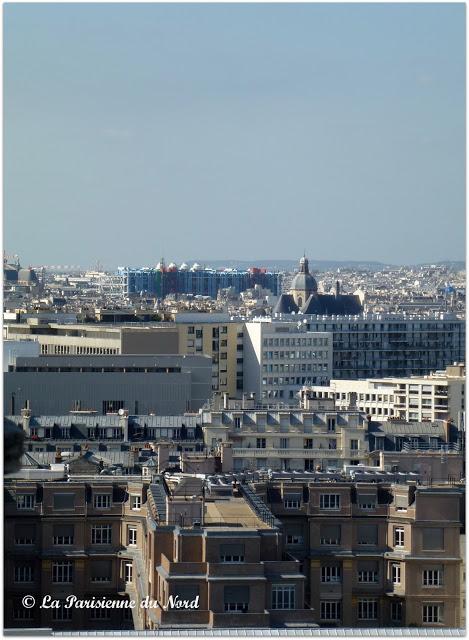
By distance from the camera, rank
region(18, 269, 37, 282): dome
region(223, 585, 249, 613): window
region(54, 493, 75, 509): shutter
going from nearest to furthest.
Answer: region(223, 585, 249, 613): window
region(54, 493, 75, 509): shutter
region(18, 269, 37, 282): dome

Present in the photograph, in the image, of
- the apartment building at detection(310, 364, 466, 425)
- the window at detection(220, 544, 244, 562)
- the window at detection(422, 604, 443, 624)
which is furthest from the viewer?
the apartment building at detection(310, 364, 466, 425)

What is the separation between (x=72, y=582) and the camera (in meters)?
16.9

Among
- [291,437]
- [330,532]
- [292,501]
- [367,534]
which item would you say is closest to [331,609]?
[367,534]

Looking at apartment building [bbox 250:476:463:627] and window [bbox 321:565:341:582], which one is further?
window [bbox 321:565:341:582]

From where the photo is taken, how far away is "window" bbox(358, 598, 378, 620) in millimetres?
16828

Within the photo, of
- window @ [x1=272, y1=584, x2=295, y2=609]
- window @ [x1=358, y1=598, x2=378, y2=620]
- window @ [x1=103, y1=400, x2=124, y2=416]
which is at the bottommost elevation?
window @ [x1=358, y1=598, x2=378, y2=620]

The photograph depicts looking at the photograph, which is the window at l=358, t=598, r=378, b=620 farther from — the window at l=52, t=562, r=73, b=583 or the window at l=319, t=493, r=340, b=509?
the window at l=52, t=562, r=73, b=583

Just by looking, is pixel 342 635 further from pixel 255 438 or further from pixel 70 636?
pixel 255 438

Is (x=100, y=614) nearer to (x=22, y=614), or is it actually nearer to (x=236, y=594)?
(x=22, y=614)

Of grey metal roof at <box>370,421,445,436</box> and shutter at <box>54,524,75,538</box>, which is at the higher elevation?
grey metal roof at <box>370,421,445,436</box>

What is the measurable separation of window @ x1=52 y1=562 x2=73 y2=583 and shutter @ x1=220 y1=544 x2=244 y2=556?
2334mm

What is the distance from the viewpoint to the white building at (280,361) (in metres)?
47.0

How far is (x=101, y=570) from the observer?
55.5ft

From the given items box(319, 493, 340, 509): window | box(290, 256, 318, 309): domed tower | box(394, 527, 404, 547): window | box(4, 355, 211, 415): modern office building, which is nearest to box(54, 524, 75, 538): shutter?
box(319, 493, 340, 509): window
